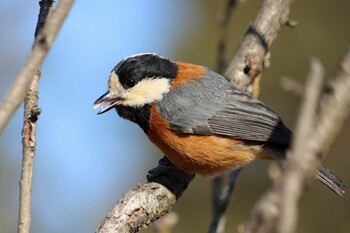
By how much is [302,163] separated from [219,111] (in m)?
3.05

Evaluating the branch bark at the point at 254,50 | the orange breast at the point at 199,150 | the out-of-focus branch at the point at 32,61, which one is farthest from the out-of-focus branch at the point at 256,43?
the out-of-focus branch at the point at 32,61

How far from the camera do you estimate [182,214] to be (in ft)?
33.9

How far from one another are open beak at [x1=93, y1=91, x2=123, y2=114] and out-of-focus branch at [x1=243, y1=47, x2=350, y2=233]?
290cm

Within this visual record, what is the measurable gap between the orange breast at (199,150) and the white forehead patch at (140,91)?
81 millimetres

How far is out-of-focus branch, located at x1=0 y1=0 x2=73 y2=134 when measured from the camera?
1584mm

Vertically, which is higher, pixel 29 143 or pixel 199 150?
pixel 29 143

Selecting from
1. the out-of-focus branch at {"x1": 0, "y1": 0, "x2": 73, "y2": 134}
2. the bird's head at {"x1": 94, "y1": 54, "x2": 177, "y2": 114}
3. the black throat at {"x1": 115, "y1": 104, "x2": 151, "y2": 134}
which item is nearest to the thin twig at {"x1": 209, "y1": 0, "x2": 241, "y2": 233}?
the bird's head at {"x1": 94, "y1": 54, "x2": 177, "y2": 114}

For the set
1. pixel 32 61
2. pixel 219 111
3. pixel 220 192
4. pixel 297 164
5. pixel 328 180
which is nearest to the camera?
pixel 297 164

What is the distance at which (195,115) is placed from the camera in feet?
13.7

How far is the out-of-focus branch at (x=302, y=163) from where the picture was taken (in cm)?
119

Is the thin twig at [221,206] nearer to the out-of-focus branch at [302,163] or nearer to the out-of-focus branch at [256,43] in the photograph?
the out-of-focus branch at [256,43]

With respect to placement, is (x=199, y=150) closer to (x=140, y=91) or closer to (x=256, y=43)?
(x=140, y=91)

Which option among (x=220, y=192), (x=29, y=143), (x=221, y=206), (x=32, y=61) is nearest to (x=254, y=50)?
(x=220, y=192)

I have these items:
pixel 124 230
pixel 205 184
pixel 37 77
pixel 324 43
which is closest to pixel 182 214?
pixel 205 184
